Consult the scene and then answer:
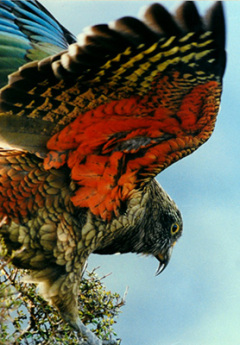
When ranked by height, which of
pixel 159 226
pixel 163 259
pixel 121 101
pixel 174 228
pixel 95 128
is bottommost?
pixel 163 259

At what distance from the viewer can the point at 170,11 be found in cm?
248

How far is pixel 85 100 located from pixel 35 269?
134 centimetres

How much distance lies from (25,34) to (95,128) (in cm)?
163

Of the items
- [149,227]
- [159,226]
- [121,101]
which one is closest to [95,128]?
[121,101]

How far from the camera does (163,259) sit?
189 inches

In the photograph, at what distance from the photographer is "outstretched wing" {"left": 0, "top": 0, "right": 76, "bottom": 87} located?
392 centimetres

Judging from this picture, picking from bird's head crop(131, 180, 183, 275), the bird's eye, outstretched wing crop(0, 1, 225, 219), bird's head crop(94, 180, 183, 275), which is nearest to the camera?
outstretched wing crop(0, 1, 225, 219)

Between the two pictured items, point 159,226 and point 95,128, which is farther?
point 159,226

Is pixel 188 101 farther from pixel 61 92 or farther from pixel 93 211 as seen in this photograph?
pixel 93 211

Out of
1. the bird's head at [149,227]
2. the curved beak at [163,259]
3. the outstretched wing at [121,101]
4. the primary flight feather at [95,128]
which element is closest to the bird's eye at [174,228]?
the bird's head at [149,227]

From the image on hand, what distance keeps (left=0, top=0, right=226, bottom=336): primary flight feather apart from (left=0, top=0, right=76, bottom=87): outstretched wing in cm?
1

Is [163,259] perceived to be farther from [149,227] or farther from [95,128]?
[95,128]

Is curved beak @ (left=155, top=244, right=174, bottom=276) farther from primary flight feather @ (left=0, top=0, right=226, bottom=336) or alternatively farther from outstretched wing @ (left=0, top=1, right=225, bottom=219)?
outstretched wing @ (left=0, top=1, right=225, bottom=219)

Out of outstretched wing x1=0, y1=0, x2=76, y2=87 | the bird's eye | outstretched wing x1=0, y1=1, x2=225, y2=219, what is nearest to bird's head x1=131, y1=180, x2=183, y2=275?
the bird's eye
